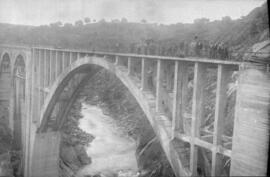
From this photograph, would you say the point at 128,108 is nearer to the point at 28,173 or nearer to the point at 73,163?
the point at 73,163

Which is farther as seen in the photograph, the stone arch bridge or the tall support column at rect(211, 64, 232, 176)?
the tall support column at rect(211, 64, 232, 176)

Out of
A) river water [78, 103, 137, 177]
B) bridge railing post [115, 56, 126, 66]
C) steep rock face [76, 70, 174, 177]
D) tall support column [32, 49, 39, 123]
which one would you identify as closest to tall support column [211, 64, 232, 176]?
bridge railing post [115, 56, 126, 66]

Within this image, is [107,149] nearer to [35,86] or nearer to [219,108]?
[35,86]

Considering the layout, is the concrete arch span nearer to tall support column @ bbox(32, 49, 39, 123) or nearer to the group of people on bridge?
the group of people on bridge

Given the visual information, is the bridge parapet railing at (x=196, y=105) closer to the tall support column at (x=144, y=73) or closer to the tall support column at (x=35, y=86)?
the tall support column at (x=144, y=73)

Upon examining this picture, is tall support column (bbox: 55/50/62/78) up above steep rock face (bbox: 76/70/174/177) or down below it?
above

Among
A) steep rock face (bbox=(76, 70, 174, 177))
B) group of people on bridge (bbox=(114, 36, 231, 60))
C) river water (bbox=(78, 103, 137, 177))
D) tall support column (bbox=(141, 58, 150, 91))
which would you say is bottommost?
river water (bbox=(78, 103, 137, 177))

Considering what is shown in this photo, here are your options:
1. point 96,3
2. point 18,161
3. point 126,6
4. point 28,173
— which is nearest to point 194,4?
point 126,6

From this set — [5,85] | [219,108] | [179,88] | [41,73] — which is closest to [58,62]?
[41,73]

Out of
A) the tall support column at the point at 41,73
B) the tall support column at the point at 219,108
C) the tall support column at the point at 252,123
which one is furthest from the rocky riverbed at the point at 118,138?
the tall support column at the point at 252,123
